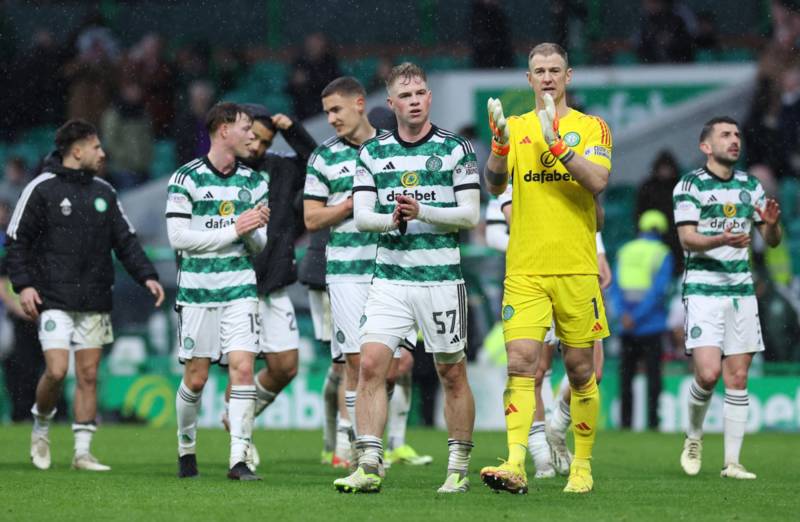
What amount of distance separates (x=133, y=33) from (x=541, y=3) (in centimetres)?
661

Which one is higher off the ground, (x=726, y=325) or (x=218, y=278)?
(x=218, y=278)

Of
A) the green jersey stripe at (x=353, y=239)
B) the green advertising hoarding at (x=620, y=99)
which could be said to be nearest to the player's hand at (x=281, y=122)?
the green jersey stripe at (x=353, y=239)

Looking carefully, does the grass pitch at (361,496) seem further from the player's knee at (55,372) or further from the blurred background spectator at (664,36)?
the blurred background spectator at (664,36)

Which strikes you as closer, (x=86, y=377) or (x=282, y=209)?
(x=86, y=377)

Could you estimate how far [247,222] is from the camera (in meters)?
9.41

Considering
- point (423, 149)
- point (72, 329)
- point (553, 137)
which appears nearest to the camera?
point (553, 137)

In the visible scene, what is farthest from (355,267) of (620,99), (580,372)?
(620,99)

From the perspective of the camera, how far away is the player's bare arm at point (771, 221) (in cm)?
1018

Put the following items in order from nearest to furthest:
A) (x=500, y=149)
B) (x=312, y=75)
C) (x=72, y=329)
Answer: (x=500, y=149) < (x=72, y=329) < (x=312, y=75)

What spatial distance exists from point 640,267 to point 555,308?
810cm

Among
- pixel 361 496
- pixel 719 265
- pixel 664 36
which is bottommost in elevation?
pixel 361 496

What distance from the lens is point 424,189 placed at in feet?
27.7

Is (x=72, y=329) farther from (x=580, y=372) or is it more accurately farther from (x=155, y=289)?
(x=580, y=372)

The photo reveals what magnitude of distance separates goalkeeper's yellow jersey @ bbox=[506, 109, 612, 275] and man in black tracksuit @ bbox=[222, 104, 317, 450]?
107 inches
